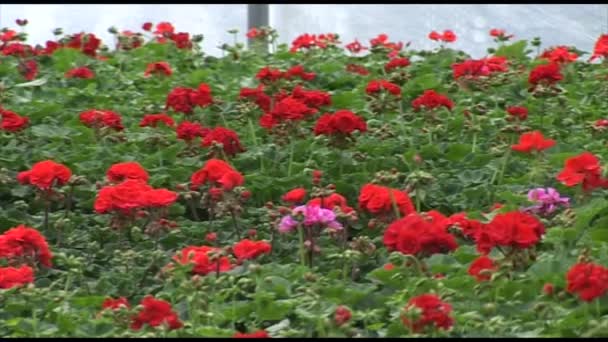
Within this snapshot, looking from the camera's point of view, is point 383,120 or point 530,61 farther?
point 530,61

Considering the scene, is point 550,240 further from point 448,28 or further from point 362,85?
point 448,28

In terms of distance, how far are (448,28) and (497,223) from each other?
14.8 feet

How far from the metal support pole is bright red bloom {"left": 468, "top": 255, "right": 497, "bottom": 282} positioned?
15.3ft

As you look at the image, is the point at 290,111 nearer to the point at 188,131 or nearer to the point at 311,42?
the point at 188,131

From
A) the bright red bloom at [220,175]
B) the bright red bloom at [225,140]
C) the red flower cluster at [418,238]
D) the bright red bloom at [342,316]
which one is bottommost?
the bright red bloom at [342,316]

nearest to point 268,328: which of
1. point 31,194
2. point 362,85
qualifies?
point 31,194

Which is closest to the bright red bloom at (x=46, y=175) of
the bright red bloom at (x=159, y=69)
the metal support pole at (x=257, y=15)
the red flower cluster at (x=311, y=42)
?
the bright red bloom at (x=159, y=69)

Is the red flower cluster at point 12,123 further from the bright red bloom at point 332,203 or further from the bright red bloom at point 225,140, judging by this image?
the bright red bloom at point 332,203

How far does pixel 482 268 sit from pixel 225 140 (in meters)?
1.09

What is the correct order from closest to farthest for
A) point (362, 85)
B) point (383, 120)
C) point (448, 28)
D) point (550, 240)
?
point (550, 240) < point (383, 120) < point (362, 85) < point (448, 28)

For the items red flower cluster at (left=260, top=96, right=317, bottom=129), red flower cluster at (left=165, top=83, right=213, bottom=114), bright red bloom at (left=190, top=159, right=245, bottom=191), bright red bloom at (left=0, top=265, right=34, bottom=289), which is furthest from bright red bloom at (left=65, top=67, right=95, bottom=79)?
bright red bloom at (left=0, top=265, right=34, bottom=289)

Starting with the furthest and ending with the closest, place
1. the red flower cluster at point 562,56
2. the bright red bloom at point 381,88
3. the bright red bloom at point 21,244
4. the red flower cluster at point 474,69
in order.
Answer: the red flower cluster at point 562,56, the red flower cluster at point 474,69, the bright red bloom at point 381,88, the bright red bloom at point 21,244

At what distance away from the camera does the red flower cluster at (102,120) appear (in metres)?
3.63

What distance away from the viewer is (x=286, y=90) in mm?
4203
